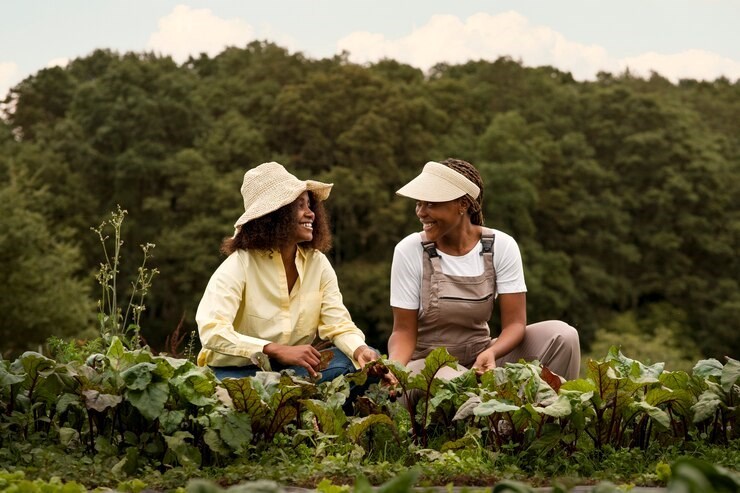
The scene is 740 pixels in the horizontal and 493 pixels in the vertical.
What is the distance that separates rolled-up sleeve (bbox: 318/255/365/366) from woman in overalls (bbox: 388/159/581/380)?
30cm

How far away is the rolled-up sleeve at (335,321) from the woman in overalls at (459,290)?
0.30 metres

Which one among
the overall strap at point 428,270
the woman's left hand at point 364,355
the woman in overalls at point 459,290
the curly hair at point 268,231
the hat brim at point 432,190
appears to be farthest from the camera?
the overall strap at point 428,270

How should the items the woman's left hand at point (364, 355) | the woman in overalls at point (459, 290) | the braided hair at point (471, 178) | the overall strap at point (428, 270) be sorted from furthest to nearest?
the braided hair at point (471, 178) → the overall strap at point (428, 270) → the woman in overalls at point (459, 290) → the woman's left hand at point (364, 355)

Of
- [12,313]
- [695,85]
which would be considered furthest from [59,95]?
[695,85]

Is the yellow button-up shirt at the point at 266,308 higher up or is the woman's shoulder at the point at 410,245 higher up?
the woman's shoulder at the point at 410,245

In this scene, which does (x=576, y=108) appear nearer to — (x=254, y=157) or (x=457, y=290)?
(x=254, y=157)

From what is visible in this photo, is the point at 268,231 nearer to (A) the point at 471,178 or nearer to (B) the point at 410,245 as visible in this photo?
(B) the point at 410,245

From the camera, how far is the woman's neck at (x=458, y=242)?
627cm

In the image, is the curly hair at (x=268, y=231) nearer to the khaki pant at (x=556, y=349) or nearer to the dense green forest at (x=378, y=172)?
the khaki pant at (x=556, y=349)

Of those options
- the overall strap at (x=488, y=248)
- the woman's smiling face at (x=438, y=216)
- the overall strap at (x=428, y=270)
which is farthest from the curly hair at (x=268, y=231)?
the overall strap at (x=488, y=248)

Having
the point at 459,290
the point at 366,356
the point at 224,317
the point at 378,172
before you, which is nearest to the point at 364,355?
the point at 366,356

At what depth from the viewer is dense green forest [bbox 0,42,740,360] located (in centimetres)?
3916

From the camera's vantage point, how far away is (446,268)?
6.23m

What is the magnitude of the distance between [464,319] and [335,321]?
75 cm
